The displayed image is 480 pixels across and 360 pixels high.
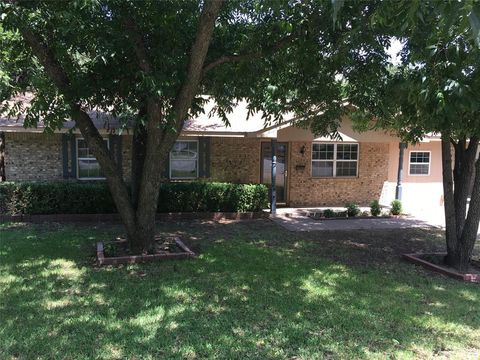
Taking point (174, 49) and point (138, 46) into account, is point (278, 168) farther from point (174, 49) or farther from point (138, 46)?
point (138, 46)

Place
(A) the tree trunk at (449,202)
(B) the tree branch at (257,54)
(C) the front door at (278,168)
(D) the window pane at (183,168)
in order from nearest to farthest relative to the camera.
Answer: (B) the tree branch at (257,54) → (A) the tree trunk at (449,202) → (D) the window pane at (183,168) → (C) the front door at (278,168)

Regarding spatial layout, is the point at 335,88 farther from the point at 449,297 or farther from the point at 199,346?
the point at 199,346

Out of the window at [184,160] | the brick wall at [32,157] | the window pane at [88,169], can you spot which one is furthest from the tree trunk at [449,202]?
the brick wall at [32,157]

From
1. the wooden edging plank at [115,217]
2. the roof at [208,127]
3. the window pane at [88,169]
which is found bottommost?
the wooden edging plank at [115,217]

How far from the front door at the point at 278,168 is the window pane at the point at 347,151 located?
205 cm

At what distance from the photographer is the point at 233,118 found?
14711 mm

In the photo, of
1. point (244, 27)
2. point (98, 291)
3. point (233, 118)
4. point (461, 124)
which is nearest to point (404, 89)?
point (461, 124)

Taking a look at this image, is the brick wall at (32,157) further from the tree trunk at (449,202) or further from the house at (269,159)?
the tree trunk at (449,202)

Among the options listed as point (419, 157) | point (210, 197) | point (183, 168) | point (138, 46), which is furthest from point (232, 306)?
point (419, 157)

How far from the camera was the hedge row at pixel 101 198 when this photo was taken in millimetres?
11023

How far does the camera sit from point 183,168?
14273 mm

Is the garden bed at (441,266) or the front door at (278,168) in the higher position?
the front door at (278,168)

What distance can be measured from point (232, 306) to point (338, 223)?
24.9 ft

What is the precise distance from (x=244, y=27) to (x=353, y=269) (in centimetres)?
493
